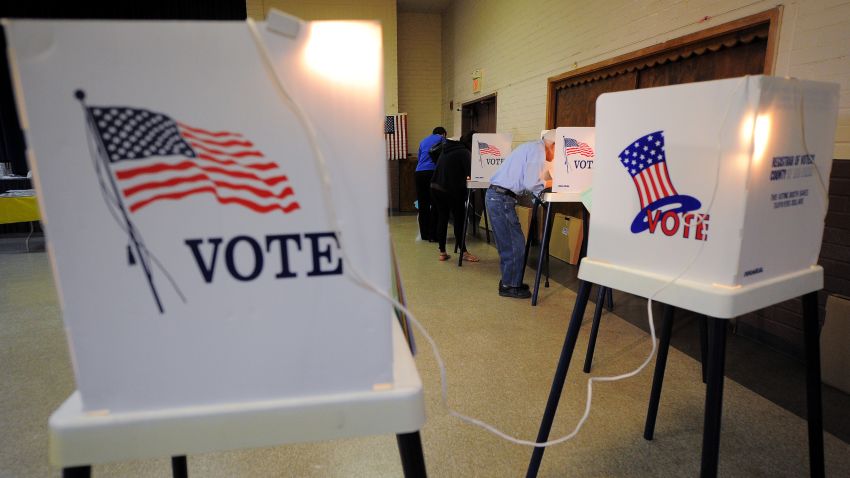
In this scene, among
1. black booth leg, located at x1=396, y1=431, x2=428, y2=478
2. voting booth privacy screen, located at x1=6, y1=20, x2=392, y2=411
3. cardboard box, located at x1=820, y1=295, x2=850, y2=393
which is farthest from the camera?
cardboard box, located at x1=820, y1=295, x2=850, y2=393

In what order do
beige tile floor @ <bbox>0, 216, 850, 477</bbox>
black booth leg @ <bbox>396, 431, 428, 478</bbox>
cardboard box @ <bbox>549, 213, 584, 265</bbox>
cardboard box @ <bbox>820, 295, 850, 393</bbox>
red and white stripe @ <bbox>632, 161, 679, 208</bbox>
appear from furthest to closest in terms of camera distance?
1. cardboard box @ <bbox>549, 213, 584, 265</bbox>
2. cardboard box @ <bbox>820, 295, 850, 393</bbox>
3. beige tile floor @ <bbox>0, 216, 850, 477</bbox>
4. red and white stripe @ <bbox>632, 161, 679, 208</bbox>
5. black booth leg @ <bbox>396, 431, 428, 478</bbox>

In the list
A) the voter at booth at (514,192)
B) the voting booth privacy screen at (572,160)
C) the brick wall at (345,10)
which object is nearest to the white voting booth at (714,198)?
the voting booth privacy screen at (572,160)

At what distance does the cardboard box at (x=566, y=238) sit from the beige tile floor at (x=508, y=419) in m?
1.28

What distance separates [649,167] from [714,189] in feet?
0.45

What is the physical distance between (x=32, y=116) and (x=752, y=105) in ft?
3.43

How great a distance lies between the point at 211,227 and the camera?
52cm

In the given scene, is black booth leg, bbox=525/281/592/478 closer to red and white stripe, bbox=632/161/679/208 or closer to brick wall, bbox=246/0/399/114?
red and white stripe, bbox=632/161/679/208

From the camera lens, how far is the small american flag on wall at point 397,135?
7.31 metres

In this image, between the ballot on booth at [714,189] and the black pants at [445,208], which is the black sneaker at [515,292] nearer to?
the black pants at [445,208]

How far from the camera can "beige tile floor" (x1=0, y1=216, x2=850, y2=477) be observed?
58.3 inches

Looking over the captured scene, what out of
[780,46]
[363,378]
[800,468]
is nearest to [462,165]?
[780,46]

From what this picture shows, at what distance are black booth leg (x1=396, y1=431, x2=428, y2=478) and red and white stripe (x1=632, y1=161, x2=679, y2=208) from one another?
689mm

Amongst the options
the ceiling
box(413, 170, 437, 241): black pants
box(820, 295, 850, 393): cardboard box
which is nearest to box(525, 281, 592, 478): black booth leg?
box(820, 295, 850, 393): cardboard box

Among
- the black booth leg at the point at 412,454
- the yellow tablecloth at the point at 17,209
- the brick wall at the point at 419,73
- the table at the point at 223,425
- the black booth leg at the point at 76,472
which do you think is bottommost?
the yellow tablecloth at the point at 17,209
